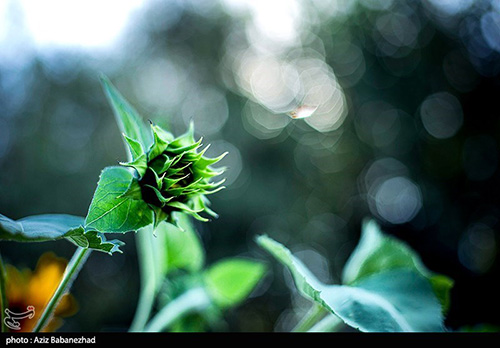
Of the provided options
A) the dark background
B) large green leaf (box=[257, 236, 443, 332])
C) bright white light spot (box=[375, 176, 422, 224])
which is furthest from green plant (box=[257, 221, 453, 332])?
bright white light spot (box=[375, 176, 422, 224])

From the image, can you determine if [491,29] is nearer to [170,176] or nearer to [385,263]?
[385,263]

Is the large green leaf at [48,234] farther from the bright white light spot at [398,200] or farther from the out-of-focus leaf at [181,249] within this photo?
the bright white light spot at [398,200]

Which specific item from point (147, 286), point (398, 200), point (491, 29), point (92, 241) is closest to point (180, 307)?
point (147, 286)

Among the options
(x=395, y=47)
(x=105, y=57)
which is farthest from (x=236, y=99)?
(x=395, y=47)

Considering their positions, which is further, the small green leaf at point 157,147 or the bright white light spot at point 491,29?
the bright white light spot at point 491,29

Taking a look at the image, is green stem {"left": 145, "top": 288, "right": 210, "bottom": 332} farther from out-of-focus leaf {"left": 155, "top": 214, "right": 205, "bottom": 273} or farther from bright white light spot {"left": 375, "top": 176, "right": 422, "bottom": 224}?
bright white light spot {"left": 375, "top": 176, "right": 422, "bottom": 224}

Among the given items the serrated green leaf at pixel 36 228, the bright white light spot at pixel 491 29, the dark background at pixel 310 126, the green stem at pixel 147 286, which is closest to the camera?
the serrated green leaf at pixel 36 228

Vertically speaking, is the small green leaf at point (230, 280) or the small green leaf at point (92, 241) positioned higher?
the small green leaf at point (92, 241)

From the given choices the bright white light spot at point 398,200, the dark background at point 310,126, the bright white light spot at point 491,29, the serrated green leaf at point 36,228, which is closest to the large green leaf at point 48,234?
the serrated green leaf at point 36,228

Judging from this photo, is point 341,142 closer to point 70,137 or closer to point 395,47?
point 395,47
